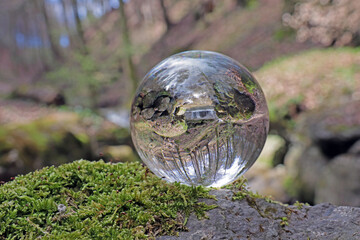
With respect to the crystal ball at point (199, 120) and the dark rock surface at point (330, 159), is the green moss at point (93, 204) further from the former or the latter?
the dark rock surface at point (330, 159)

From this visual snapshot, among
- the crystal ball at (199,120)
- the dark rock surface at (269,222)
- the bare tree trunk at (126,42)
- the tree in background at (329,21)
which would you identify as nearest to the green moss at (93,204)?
the dark rock surface at (269,222)

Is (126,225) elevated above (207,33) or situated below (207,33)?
below

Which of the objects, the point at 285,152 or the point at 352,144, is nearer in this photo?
the point at 352,144

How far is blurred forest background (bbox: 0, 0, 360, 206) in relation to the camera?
22.4ft

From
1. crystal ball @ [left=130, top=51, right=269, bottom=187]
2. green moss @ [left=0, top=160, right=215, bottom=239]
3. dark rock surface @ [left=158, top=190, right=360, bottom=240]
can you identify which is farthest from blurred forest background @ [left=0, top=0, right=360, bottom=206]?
A: dark rock surface @ [left=158, top=190, right=360, bottom=240]

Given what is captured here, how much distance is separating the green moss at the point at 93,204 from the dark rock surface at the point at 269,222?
0.35 feet

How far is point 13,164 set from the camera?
22.7ft

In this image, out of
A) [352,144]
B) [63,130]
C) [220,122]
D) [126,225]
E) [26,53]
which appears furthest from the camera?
[26,53]

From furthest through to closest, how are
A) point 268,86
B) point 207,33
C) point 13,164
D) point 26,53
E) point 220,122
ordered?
point 26,53, point 207,33, point 268,86, point 13,164, point 220,122

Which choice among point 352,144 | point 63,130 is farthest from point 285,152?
point 63,130

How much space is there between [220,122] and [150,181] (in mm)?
739

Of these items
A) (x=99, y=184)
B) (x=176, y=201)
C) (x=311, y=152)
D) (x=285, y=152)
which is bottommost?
(x=285, y=152)

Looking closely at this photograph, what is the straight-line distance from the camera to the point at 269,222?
2.15m

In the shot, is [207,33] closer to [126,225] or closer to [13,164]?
[13,164]
